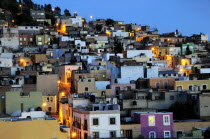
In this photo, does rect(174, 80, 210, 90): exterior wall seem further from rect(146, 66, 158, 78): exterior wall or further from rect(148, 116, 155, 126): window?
rect(148, 116, 155, 126): window

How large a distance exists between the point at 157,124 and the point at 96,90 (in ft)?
41.0

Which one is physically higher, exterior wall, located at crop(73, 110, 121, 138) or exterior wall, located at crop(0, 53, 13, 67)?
exterior wall, located at crop(0, 53, 13, 67)

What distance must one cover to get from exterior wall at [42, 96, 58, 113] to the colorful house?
11.1 metres

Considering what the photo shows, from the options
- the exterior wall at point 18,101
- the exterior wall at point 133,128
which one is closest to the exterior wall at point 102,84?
the exterior wall at point 18,101

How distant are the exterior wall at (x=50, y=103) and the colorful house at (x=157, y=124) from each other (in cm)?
1109

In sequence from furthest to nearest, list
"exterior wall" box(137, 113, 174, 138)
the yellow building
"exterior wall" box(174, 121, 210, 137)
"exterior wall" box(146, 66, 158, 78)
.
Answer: "exterior wall" box(146, 66, 158, 78) → "exterior wall" box(174, 121, 210, 137) → "exterior wall" box(137, 113, 174, 138) → the yellow building

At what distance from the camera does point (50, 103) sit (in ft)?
130

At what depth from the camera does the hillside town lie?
2911 centimetres

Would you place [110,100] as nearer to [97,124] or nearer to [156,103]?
[156,103]

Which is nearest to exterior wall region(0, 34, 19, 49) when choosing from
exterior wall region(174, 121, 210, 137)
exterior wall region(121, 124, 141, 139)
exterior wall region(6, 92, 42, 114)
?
exterior wall region(6, 92, 42, 114)

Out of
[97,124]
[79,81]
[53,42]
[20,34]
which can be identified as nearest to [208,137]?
[97,124]

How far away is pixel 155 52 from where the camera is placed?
6831cm

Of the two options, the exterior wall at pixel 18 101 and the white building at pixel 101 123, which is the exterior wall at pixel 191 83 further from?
the white building at pixel 101 123

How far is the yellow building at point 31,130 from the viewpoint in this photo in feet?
78.5
